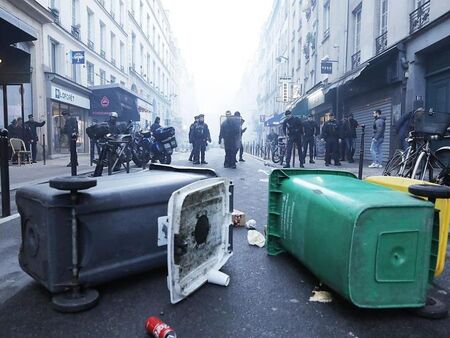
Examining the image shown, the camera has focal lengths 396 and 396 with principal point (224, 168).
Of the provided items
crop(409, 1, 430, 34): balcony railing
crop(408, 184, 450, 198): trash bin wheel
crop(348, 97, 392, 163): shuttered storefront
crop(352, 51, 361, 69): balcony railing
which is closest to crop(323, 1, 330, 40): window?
crop(352, 51, 361, 69): balcony railing

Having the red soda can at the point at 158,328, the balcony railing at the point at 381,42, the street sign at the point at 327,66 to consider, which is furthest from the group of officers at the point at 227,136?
the red soda can at the point at 158,328

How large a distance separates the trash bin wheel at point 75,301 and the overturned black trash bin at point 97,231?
0.06m

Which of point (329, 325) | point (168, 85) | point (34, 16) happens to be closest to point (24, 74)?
point (329, 325)

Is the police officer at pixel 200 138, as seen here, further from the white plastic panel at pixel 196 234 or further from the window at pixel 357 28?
the white plastic panel at pixel 196 234

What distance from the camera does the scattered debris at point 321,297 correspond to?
2.49 m

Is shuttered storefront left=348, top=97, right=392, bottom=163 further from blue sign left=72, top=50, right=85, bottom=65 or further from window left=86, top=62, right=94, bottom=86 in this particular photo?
window left=86, top=62, right=94, bottom=86

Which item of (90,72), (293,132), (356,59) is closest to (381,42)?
(356,59)

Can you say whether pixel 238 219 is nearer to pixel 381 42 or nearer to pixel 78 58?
pixel 381 42

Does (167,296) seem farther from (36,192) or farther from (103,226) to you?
(36,192)

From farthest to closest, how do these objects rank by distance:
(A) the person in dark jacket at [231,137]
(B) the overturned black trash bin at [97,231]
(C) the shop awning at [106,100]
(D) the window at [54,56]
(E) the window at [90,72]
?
1. (E) the window at [90,72]
2. (C) the shop awning at [106,100]
3. (D) the window at [54,56]
4. (A) the person in dark jacket at [231,137]
5. (B) the overturned black trash bin at [97,231]

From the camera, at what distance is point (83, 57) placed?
63.8 ft

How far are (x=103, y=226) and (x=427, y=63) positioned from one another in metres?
12.4

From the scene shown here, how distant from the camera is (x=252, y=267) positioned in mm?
3125

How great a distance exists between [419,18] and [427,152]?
8085 mm
